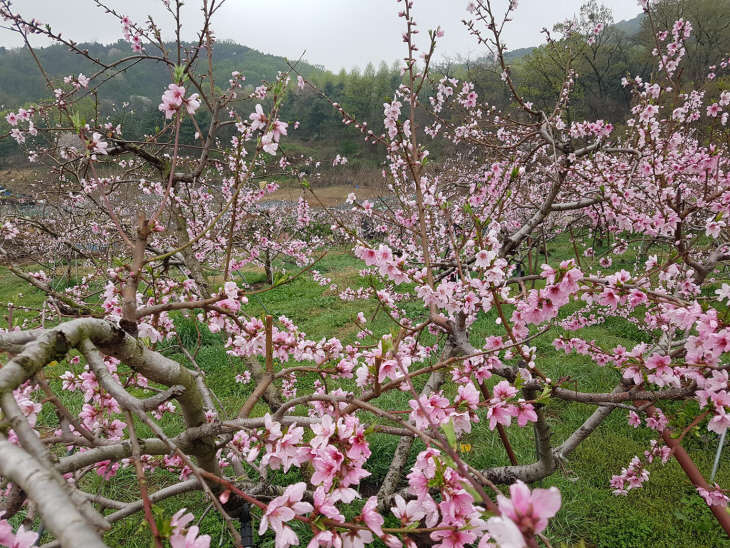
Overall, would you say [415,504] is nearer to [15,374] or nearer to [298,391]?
[15,374]

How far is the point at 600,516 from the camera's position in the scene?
2857mm

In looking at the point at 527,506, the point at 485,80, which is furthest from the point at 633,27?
the point at 527,506

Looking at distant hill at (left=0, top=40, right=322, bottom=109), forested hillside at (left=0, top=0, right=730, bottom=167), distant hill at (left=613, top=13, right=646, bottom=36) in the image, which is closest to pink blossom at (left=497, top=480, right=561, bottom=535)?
forested hillside at (left=0, top=0, right=730, bottom=167)

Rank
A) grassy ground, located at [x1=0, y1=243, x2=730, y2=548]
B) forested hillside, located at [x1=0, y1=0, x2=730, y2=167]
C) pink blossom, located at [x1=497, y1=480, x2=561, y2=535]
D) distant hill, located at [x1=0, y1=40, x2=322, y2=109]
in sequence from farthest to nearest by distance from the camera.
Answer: distant hill, located at [x1=0, y1=40, x2=322, y2=109] → forested hillside, located at [x1=0, y1=0, x2=730, y2=167] → grassy ground, located at [x1=0, y1=243, x2=730, y2=548] → pink blossom, located at [x1=497, y1=480, x2=561, y2=535]

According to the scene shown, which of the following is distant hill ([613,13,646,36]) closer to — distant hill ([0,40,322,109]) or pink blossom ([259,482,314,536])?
pink blossom ([259,482,314,536])

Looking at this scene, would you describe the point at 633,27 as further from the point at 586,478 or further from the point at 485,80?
Answer: the point at 586,478

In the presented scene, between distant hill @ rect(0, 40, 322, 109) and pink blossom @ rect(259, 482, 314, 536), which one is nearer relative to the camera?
pink blossom @ rect(259, 482, 314, 536)

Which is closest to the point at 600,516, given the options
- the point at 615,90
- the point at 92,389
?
the point at 92,389

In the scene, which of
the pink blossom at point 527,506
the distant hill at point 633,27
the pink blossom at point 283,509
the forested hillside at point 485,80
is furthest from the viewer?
the distant hill at point 633,27

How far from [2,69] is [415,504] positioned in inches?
3082

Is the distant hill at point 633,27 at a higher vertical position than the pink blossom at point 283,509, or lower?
higher

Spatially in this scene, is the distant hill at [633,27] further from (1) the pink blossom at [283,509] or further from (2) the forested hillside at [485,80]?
(1) the pink blossom at [283,509]


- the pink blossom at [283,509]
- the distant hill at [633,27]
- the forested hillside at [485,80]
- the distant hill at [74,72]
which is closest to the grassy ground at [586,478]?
the pink blossom at [283,509]

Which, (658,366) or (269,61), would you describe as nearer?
(658,366)
